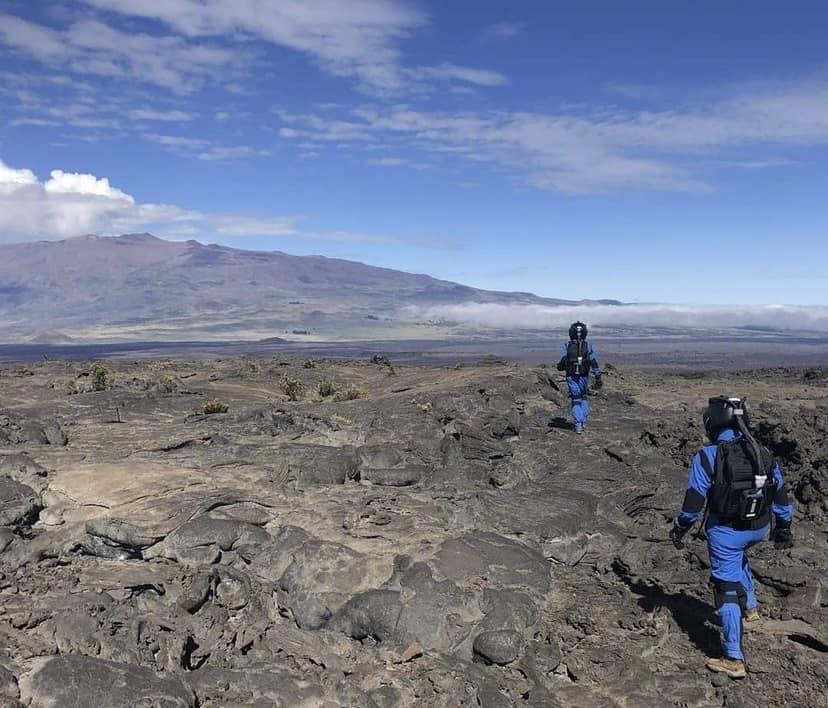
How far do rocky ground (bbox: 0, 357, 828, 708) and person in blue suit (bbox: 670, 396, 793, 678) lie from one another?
1.47ft

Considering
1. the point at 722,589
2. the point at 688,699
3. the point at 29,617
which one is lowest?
the point at 688,699

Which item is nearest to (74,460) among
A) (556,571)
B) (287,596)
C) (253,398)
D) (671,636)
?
(287,596)

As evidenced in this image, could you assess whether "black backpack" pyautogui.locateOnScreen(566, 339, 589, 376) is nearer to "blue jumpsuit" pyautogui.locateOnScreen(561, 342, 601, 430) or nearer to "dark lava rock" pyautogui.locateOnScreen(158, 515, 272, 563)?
"blue jumpsuit" pyautogui.locateOnScreen(561, 342, 601, 430)

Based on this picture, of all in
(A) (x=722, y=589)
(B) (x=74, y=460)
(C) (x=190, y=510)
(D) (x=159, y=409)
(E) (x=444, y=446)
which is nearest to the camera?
(A) (x=722, y=589)

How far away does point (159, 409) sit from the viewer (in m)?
16.5

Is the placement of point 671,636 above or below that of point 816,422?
below

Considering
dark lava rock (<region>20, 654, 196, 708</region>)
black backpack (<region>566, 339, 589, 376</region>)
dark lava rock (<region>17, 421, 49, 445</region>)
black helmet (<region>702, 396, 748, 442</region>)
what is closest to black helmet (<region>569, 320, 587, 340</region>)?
black backpack (<region>566, 339, 589, 376</region>)

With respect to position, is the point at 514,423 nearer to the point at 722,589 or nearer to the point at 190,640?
the point at 722,589

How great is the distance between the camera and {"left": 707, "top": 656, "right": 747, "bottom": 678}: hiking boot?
554 centimetres

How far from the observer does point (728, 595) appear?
571cm

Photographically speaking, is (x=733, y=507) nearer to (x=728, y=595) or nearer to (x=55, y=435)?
(x=728, y=595)

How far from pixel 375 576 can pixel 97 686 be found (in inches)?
117

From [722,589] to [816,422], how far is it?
9.40 m

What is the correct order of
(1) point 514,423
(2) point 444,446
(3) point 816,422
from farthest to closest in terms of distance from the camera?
1. (1) point 514,423
2. (3) point 816,422
3. (2) point 444,446
